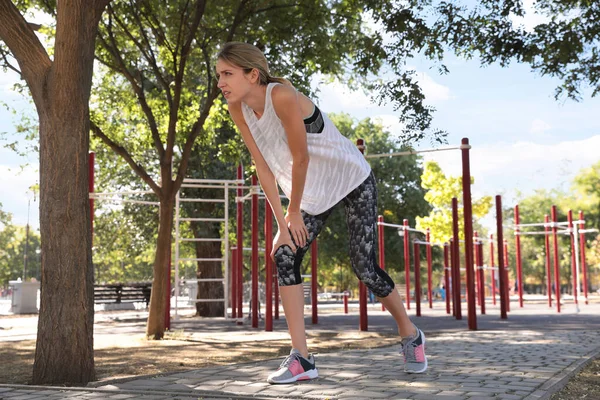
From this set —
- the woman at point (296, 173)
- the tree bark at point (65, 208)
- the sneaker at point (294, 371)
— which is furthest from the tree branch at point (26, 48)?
the sneaker at point (294, 371)

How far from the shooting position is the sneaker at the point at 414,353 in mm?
4457

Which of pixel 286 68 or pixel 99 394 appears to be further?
pixel 286 68

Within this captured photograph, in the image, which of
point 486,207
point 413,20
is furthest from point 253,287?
point 486,207

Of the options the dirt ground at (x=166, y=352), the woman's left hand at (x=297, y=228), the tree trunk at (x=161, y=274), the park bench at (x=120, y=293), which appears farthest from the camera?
the park bench at (x=120, y=293)

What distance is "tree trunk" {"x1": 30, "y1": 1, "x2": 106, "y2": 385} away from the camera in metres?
5.14

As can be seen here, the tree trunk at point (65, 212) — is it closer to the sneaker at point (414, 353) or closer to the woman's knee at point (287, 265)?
the woman's knee at point (287, 265)

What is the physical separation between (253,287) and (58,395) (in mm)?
8446

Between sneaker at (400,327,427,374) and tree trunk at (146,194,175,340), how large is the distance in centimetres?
598

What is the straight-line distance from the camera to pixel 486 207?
34188mm

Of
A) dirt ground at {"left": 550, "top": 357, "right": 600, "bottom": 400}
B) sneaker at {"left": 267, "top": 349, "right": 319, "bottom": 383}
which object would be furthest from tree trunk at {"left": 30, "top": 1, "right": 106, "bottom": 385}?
dirt ground at {"left": 550, "top": 357, "right": 600, "bottom": 400}

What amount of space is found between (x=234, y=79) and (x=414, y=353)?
2.13m

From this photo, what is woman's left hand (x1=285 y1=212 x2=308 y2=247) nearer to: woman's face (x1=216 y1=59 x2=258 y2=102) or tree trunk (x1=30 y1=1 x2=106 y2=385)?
woman's face (x1=216 y1=59 x2=258 y2=102)

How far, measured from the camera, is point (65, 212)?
5.21m

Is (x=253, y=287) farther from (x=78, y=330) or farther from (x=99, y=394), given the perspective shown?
(x=99, y=394)
